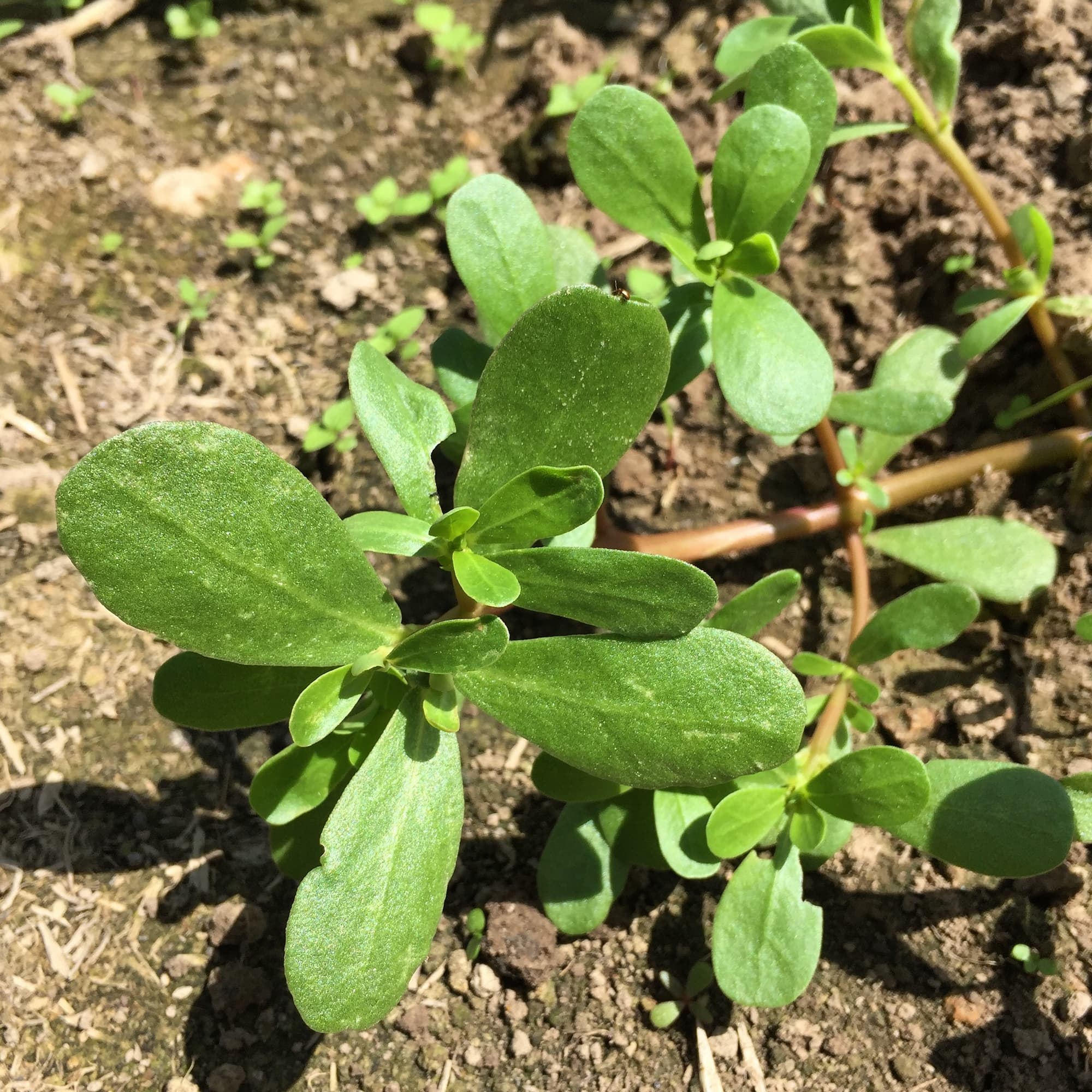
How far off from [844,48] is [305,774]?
1.52 meters

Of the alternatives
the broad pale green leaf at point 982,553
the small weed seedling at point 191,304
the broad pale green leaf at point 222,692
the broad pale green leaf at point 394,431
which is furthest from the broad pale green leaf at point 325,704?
the small weed seedling at point 191,304

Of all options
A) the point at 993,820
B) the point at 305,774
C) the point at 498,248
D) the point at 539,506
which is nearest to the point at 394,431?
the point at 539,506

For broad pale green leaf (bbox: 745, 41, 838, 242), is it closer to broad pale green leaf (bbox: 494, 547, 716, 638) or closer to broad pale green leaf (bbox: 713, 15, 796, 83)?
broad pale green leaf (bbox: 713, 15, 796, 83)

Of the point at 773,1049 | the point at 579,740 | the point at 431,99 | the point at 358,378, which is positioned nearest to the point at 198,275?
the point at 431,99

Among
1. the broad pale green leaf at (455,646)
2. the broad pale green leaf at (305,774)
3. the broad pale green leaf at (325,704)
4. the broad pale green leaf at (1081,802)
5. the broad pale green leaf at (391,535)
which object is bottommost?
the broad pale green leaf at (1081,802)

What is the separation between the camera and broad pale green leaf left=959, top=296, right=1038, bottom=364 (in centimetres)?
187

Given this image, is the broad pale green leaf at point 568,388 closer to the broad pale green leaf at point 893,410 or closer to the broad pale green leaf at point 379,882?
the broad pale green leaf at point 379,882

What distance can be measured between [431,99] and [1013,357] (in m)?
1.64

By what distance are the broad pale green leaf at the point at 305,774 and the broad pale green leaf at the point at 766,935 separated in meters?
0.60

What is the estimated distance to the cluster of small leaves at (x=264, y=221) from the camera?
2.47 m

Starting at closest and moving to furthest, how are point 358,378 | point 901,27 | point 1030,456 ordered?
point 358,378 < point 1030,456 < point 901,27

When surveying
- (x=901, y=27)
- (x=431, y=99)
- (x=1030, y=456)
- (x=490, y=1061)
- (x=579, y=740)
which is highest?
(x=901, y=27)

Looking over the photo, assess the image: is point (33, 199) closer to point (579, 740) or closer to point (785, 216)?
point (785, 216)

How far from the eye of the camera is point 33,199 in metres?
2.54
